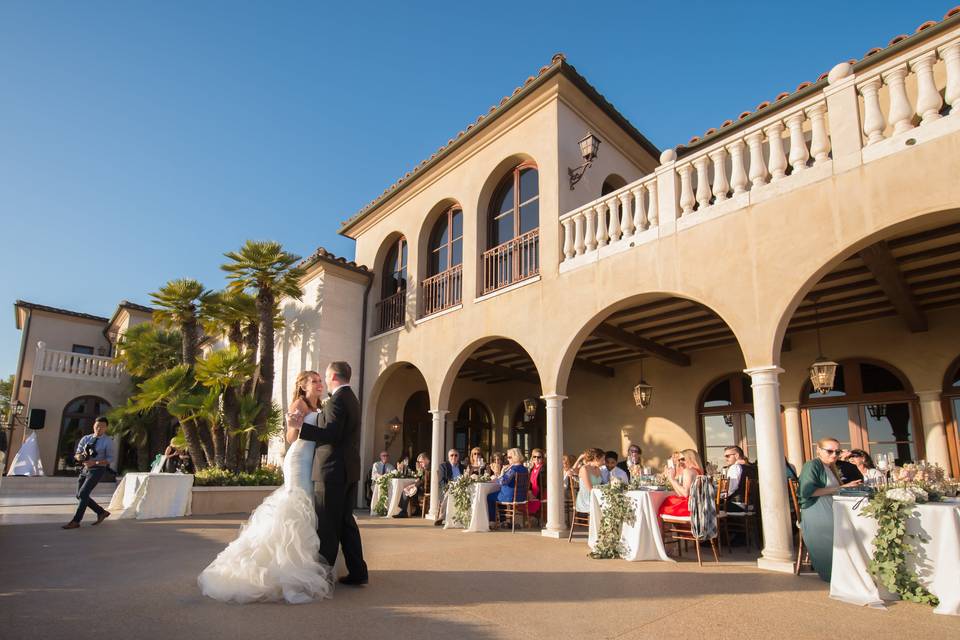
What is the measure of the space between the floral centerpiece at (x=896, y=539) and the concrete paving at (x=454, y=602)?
0.49ft

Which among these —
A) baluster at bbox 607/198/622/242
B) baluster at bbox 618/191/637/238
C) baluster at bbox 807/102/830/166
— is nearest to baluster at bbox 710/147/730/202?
baluster at bbox 807/102/830/166

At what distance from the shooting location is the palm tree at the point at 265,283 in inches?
518

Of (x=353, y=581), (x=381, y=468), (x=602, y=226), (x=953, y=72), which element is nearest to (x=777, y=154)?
(x=953, y=72)

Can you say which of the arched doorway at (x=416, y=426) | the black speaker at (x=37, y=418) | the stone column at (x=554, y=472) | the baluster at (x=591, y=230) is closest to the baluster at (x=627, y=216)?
the baluster at (x=591, y=230)

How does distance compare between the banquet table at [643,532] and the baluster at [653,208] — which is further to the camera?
the baluster at [653,208]

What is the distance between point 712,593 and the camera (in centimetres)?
475

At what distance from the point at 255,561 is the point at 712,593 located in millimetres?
3755

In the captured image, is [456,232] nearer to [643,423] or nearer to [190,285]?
[643,423]

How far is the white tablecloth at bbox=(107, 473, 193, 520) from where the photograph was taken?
32.3 feet

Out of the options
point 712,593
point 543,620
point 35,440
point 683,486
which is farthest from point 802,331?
point 35,440

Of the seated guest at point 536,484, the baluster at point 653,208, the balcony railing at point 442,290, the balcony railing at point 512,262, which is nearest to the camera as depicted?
the baluster at point 653,208

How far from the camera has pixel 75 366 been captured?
20562 millimetres

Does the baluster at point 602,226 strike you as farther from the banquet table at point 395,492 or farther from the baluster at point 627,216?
the banquet table at point 395,492

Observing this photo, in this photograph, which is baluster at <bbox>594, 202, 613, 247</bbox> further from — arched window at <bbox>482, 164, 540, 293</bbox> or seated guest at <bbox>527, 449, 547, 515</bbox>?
seated guest at <bbox>527, 449, 547, 515</bbox>
